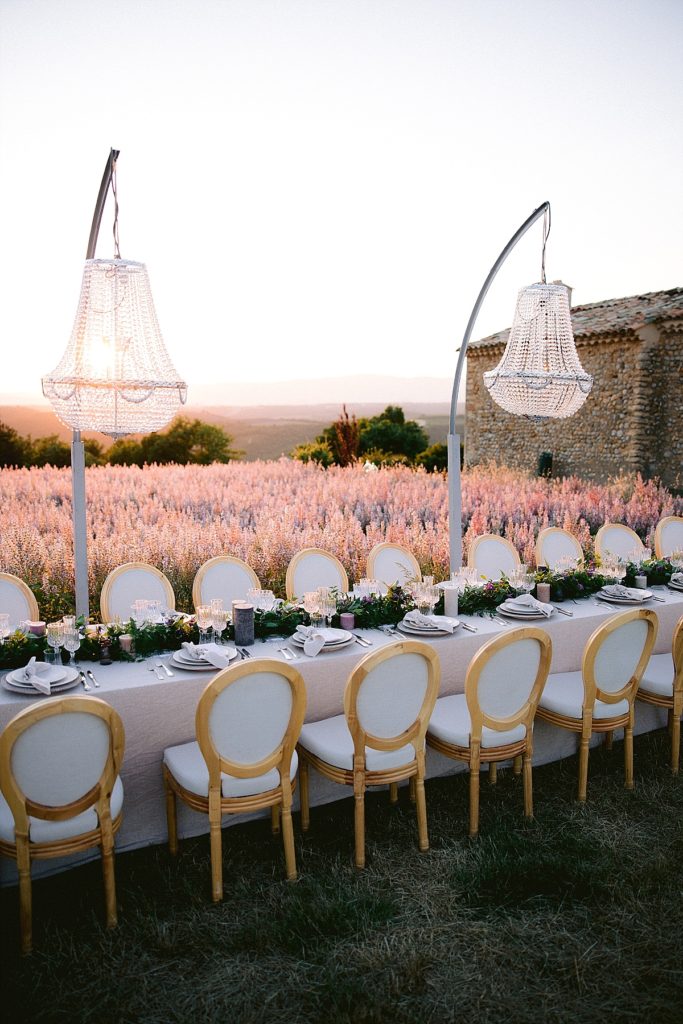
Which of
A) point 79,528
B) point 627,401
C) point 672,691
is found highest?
point 627,401

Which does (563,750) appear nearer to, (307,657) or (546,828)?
(546,828)

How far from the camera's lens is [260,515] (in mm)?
7445

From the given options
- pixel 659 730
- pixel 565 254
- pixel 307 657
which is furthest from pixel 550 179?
pixel 307 657

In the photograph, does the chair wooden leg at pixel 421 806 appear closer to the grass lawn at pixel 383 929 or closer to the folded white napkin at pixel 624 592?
the grass lawn at pixel 383 929

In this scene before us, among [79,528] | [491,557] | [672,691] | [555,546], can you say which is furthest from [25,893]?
[555,546]

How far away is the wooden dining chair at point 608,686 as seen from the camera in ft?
11.9

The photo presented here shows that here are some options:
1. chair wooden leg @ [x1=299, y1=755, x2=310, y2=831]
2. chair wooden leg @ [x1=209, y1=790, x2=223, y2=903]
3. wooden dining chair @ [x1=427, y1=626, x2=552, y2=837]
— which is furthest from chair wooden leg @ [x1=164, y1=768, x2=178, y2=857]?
wooden dining chair @ [x1=427, y1=626, x2=552, y2=837]

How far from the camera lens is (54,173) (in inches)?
296

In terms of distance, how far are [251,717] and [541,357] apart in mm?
2592

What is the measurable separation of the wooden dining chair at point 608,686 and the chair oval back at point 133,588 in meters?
2.45

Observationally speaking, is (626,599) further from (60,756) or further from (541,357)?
(60,756)

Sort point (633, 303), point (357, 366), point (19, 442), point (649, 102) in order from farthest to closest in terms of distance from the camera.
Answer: point (357, 366)
point (19, 442)
point (633, 303)
point (649, 102)

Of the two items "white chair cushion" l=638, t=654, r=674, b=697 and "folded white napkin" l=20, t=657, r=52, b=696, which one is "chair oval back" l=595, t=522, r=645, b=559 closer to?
"white chair cushion" l=638, t=654, r=674, b=697

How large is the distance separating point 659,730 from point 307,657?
2555 mm
